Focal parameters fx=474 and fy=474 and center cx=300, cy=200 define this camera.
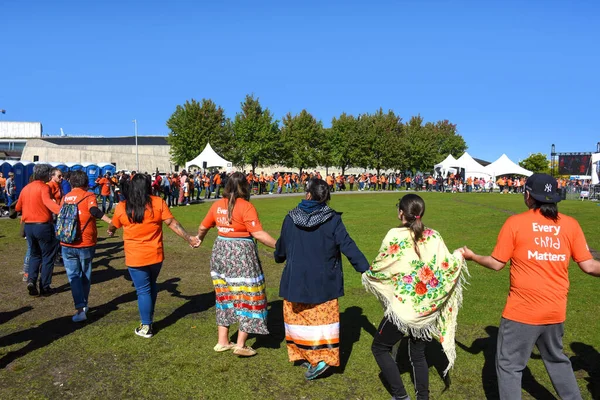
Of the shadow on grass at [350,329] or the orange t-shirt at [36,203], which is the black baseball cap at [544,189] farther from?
the orange t-shirt at [36,203]

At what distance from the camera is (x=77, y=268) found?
19.9 feet

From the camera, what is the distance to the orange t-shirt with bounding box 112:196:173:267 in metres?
5.24

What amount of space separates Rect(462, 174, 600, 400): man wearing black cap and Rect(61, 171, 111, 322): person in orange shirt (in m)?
4.76

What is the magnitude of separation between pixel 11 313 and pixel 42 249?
114 cm

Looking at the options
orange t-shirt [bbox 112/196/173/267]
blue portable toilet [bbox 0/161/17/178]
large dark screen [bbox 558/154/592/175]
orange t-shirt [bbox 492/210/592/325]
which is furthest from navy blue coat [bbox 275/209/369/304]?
large dark screen [bbox 558/154/592/175]

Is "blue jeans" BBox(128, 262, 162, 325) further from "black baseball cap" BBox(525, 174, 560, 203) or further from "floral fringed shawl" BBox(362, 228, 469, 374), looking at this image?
"black baseball cap" BBox(525, 174, 560, 203)

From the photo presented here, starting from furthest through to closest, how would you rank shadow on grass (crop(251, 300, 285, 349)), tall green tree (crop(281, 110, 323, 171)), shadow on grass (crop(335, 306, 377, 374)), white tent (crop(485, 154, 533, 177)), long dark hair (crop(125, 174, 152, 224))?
tall green tree (crop(281, 110, 323, 171)) < white tent (crop(485, 154, 533, 177)) < shadow on grass (crop(251, 300, 285, 349)) < long dark hair (crop(125, 174, 152, 224)) < shadow on grass (crop(335, 306, 377, 374))

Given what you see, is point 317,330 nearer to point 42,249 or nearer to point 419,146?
point 42,249

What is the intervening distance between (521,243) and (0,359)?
5063 mm

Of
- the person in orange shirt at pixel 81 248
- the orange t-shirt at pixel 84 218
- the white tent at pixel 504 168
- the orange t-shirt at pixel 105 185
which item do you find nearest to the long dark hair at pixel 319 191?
the person in orange shirt at pixel 81 248

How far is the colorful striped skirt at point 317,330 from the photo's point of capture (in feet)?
14.5

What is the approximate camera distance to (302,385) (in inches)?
171

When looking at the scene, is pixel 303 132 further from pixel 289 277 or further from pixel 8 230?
pixel 289 277

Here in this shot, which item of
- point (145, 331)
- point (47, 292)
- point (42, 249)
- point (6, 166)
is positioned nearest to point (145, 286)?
point (145, 331)
